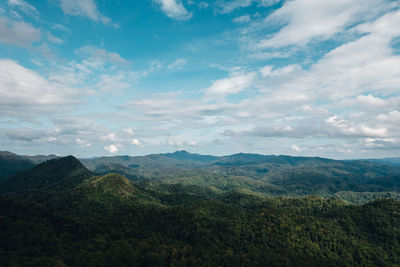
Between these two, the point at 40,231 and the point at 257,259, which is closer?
the point at 40,231

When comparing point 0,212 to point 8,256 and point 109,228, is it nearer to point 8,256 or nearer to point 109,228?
point 8,256

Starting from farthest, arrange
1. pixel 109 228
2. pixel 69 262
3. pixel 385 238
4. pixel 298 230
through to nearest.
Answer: pixel 385 238 < pixel 298 230 < pixel 109 228 < pixel 69 262

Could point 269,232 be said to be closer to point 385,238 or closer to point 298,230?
point 298,230

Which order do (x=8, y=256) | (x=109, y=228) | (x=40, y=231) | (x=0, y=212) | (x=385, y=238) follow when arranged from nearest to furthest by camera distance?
(x=8, y=256)
(x=40, y=231)
(x=0, y=212)
(x=109, y=228)
(x=385, y=238)

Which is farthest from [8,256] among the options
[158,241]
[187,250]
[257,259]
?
[257,259]

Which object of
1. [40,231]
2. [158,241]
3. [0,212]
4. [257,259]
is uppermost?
[0,212]

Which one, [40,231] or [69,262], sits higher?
[40,231]

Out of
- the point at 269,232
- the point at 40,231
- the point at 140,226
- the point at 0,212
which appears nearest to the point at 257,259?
the point at 269,232

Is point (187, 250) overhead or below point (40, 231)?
below

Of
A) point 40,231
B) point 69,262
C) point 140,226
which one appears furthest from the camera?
point 140,226
